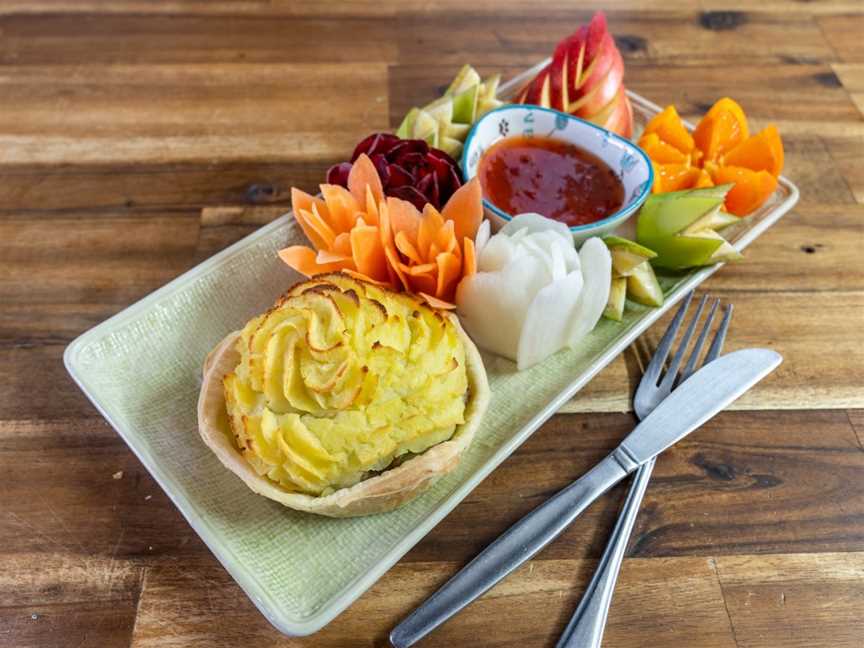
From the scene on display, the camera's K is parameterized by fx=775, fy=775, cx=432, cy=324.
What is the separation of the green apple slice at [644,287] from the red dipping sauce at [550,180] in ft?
0.76

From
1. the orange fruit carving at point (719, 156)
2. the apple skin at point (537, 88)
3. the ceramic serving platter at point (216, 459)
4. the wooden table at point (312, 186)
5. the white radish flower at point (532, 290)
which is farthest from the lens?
the apple skin at point (537, 88)

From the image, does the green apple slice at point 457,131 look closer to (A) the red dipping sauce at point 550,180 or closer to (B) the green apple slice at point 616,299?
(A) the red dipping sauce at point 550,180

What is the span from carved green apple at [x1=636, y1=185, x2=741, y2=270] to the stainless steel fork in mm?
130

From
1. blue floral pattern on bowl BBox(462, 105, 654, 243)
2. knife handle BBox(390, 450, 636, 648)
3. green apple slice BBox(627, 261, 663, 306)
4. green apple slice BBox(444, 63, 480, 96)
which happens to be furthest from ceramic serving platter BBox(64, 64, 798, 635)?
green apple slice BBox(444, 63, 480, 96)

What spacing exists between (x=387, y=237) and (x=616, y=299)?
27.6 inches

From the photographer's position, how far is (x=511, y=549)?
1.82m

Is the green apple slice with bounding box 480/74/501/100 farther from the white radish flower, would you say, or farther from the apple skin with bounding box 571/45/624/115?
the white radish flower

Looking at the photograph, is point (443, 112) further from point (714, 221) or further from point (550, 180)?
point (714, 221)

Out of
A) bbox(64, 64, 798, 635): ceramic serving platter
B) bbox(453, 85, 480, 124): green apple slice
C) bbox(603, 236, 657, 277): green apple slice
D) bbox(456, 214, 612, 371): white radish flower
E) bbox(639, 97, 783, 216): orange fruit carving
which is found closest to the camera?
bbox(64, 64, 798, 635): ceramic serving platter

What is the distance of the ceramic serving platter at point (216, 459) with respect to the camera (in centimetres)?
171

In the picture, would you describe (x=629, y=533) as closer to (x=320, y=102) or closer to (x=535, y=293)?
(x=535, y=293)

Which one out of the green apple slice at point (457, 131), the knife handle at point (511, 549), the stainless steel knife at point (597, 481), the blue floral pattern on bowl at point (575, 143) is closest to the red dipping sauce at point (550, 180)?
the blue floral pattern on bowl at point (575, 143)

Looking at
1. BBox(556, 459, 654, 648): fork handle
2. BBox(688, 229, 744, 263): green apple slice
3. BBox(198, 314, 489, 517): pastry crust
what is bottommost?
BBox(556, 459, 654, 648): fork handle

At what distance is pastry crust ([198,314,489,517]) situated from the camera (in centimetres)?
174
